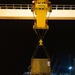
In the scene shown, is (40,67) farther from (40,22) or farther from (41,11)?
(41,11)

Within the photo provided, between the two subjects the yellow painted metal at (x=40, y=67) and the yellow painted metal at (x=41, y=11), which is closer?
the yellow painted metal at (x=41, y=11)

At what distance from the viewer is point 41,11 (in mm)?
14219

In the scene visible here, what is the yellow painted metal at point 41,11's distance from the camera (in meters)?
13.9

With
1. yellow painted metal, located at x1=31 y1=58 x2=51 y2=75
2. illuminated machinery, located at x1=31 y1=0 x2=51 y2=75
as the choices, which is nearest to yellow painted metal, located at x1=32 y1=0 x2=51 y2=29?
illuminated machinery, located at x1=31 y1=0 x2=51 y2=75

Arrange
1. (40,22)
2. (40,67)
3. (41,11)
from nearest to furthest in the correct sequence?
(41,11) < (40,22) < (40,67)

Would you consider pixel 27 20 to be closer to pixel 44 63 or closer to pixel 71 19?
pixel 71 19

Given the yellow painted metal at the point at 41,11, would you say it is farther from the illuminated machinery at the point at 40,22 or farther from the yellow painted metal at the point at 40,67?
the yellow painted metal at the point at 40,67

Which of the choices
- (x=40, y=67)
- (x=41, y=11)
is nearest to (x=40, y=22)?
(x=41, y=11)

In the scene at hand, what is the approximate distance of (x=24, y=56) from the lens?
3562cm

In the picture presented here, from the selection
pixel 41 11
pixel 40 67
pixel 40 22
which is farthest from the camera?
pixel 40 67

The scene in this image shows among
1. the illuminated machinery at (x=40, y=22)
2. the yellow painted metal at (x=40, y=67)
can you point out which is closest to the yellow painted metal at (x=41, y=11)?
the illuminated machinery at (x=40, y=22)

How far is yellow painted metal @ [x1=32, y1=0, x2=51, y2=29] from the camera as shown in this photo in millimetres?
13852

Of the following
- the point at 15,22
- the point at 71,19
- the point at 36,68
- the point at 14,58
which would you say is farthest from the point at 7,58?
the point at 36,68

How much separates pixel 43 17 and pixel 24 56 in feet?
71.2
